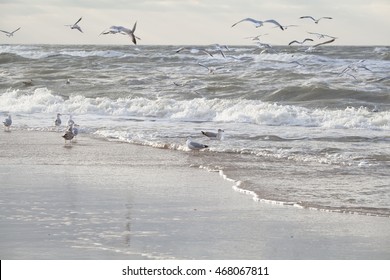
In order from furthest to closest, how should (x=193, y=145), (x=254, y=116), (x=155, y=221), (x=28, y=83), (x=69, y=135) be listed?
(x=28, y=83) → (x=254, y=116) → (x=69, y=135) → (x=193, y=145) → (x=155, y=221)

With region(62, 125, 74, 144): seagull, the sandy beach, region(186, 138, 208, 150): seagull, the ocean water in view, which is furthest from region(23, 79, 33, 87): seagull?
the sandy beach

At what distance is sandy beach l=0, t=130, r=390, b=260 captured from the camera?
5.80 m

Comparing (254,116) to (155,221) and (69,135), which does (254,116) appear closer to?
(69,135)

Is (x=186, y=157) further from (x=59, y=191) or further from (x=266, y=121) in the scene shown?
(x=266, y=121)

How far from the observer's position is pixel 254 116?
16500 mm

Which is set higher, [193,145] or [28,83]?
[28,83]

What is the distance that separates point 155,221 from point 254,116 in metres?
9.91

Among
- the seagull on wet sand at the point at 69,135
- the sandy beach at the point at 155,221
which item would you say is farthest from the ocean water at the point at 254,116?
the seagull on wet sand at the point at 69,135

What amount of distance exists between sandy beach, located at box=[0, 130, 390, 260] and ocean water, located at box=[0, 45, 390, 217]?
49cm

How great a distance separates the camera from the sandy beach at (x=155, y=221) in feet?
19.0

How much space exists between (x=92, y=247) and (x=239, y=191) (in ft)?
8.73

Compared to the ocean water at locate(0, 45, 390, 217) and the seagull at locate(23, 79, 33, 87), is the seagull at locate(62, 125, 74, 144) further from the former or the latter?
the seagull at locate(23, 79, 33, 87)

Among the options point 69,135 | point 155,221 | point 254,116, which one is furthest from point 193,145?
point 254,116

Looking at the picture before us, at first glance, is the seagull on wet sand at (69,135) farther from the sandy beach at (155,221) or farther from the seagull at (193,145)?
the sandy beach at (155,221)
